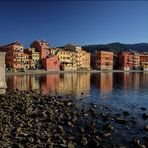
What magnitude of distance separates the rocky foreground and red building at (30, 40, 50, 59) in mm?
111317

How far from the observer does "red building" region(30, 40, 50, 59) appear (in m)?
142

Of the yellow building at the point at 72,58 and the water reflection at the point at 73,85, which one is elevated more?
the yellow building at the point at 72,58

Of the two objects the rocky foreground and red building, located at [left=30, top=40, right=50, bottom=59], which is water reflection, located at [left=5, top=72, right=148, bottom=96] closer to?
the rocky foreground

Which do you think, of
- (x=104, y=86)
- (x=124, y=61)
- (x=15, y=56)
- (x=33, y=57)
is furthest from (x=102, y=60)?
(x=104, y=86)

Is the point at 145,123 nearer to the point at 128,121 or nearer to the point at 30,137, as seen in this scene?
the point at 128,121

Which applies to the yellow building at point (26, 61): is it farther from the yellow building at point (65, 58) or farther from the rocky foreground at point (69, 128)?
the rocky foreground at point (69, 128)

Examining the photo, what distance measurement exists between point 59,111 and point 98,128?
7749 mm

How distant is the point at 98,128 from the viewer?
23391 mm

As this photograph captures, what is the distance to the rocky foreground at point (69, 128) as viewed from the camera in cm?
1894

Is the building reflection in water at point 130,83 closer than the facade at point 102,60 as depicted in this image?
Yes

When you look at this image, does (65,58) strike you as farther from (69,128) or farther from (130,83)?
(69,128)

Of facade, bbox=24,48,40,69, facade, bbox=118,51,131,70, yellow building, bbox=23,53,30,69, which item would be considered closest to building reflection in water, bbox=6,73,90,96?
yellow building, bbox=23,53,30,69

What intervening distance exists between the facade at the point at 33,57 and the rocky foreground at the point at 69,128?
106m

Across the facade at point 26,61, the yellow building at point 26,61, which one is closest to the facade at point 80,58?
the facade at point 26,61
